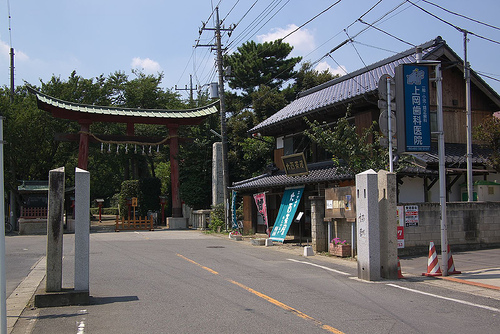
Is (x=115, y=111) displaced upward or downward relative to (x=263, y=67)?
downward

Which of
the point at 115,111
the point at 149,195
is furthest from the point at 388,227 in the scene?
the point at 149,195

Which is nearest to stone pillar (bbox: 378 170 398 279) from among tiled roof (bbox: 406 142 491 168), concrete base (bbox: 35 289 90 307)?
tiled roof (bbox: 406 142 491 168)

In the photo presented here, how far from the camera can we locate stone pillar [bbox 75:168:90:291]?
8367 millimetres

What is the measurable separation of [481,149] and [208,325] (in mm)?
17133

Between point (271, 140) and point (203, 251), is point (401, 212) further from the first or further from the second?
point (271, 140)

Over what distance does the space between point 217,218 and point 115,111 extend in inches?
418

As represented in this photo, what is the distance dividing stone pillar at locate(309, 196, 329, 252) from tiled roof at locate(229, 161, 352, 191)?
1176 mm

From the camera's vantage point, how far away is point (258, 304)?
26.5 ft

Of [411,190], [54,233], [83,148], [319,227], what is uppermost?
[83,148]

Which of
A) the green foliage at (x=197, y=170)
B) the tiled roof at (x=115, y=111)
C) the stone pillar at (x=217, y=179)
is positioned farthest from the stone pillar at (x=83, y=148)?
the stone pillar at (x=217, y=179)

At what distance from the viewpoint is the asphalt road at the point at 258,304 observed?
22.0ft

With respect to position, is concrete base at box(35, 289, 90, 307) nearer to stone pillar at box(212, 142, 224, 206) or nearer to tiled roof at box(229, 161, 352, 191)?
tiled roof at box(229, 161, 352, 191)

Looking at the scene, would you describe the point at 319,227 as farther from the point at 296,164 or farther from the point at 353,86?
the point at 353,86

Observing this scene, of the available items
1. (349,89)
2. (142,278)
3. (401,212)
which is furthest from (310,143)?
(142,278)
